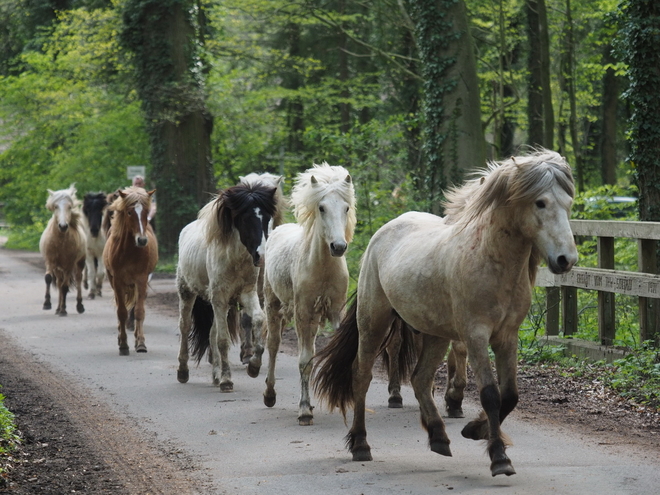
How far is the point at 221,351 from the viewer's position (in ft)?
33.0

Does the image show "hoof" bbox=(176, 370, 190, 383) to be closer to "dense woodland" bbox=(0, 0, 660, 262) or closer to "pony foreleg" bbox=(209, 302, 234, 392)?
"pony foreleg" bbox=(209, 302, 234, 392)

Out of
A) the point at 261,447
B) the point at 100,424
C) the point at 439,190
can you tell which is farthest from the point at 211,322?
the point at 439,190

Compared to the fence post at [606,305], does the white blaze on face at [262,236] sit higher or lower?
higher

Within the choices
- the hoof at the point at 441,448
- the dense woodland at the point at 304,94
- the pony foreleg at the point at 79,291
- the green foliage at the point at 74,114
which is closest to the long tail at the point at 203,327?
the hoof at the point at 441,448

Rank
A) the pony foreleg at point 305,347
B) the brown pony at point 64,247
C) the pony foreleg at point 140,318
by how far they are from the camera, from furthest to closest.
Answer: the brown pony at point 64,247 → the pony foreleg at point 140,318 → the pony foreleg at point 305,347

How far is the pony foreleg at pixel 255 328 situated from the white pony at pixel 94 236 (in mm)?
10387

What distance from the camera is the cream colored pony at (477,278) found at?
5.58 meters

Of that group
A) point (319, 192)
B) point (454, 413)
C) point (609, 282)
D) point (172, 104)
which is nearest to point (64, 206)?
point (172, 104)

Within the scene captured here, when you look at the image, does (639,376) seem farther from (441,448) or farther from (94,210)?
(94,210)

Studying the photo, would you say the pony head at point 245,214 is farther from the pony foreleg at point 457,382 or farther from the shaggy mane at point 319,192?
the pony foreleg at point 457,382

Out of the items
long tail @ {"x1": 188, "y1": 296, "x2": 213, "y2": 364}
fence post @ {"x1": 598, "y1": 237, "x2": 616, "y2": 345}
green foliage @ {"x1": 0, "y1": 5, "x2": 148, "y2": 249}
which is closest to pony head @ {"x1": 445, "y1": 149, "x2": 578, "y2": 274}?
fence post @ {"x1": 598, "y1": 237, "x2": 616, "y2": 345}

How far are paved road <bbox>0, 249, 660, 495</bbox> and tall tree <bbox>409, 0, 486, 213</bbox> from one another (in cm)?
534

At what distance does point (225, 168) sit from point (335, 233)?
2667 centimetres

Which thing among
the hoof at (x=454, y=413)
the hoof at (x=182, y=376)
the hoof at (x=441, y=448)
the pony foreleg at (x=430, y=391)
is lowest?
the hoof at (x=182, y=376)
